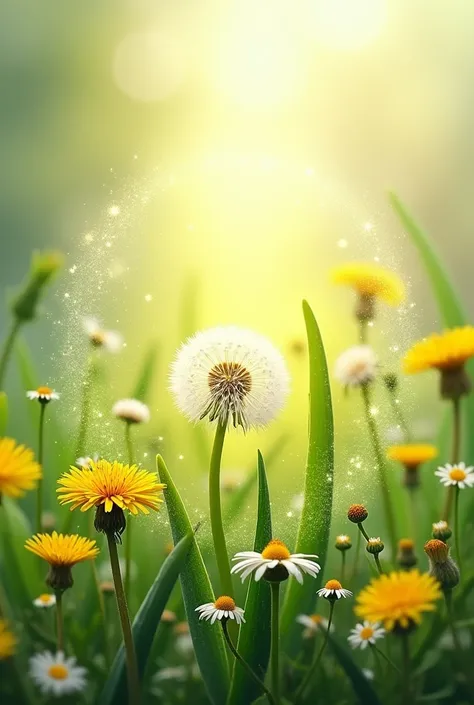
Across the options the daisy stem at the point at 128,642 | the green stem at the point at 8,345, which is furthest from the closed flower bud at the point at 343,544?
the green stem at the point at 8,345

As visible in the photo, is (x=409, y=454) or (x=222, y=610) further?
(x=409, y=454)

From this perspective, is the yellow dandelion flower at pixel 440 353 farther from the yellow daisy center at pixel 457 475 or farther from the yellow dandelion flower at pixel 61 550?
the yellow dandelion flower at pixel 61 550

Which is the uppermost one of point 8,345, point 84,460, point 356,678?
point 8,345

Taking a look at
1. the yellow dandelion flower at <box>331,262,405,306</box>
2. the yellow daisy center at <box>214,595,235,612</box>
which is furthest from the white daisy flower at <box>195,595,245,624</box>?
the yellow dandelion flower at <box>331,262,405,306</box>

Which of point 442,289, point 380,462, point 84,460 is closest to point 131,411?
point 84,460

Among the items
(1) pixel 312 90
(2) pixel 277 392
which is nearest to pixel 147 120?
(1) pixel 312 90

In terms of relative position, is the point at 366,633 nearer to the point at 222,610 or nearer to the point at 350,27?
the point at 222,610
